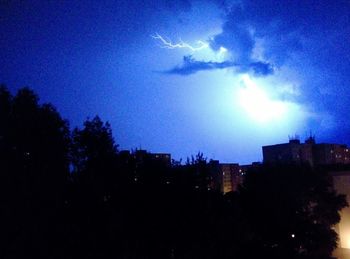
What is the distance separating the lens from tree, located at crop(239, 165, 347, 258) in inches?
1072

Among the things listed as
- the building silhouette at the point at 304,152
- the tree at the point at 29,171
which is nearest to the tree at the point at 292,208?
the tree at the point at 29,171

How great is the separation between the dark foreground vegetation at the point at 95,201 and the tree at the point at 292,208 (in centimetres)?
750

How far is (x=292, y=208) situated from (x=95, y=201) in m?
17.4

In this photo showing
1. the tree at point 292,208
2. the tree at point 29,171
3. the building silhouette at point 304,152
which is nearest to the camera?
the tree at point 29,171

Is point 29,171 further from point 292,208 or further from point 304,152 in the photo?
point 304,152

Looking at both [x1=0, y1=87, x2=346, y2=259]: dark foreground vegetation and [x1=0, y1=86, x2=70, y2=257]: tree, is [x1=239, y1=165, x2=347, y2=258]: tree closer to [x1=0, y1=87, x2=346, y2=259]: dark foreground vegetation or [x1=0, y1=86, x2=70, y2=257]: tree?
[x1=0, y1=87, x2=346, y2=259]: dark foreground vegetation

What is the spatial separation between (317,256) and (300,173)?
6166 mm

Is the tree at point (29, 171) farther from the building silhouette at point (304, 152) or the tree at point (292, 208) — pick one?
the building silhouette at point (304, 152)

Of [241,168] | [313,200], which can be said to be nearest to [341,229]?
[313,200]

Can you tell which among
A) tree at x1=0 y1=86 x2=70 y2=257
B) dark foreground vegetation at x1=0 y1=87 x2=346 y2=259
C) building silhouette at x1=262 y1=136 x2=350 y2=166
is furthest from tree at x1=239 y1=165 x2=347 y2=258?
building silhouette at x1=262 y1=136 x2=350 y2=166

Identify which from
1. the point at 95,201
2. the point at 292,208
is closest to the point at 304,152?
the point at 292,208

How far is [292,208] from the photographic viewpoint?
2798 centimetres

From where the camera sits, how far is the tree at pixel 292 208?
2723 cm

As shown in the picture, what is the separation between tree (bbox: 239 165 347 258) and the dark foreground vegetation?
7.50 meters
